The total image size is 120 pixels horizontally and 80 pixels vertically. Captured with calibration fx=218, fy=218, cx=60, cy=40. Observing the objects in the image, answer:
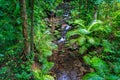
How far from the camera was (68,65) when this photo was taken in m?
6.98

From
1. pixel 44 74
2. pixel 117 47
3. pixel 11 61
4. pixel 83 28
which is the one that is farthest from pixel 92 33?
pixel 11 61

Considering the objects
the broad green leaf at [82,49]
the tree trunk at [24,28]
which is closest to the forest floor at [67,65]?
the broad green leaf at [82,49]

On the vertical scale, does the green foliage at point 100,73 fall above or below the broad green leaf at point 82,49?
below

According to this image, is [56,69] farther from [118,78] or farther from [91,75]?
[118,78]

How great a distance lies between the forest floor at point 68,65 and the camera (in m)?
6.58

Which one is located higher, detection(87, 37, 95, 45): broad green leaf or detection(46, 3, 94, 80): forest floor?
detection(87, 37, 95, 45): broad green leaf

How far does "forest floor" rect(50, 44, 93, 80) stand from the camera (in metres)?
6.58

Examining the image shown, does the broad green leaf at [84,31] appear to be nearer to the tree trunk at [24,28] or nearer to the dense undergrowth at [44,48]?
the dense undergrowth at [44,48]

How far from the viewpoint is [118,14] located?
27.1 ft

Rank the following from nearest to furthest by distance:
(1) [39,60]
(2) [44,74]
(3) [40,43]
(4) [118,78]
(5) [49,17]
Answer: (4) [118,78]
(2) [44,74]
(1) [39,60]
(3) [40,43]
(5) [49,17]

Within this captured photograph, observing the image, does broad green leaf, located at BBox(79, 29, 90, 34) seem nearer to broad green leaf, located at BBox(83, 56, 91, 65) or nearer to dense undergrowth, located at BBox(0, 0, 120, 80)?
dense undergrowth, located at BBox(0, 0, 120, 80)

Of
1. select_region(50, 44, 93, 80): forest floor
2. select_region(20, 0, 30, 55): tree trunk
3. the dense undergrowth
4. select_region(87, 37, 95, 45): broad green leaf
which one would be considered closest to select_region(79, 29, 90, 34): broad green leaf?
the dense undergrowth

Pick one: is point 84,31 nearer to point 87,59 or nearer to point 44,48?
point 87,59

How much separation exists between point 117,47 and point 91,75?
1.70 metres
